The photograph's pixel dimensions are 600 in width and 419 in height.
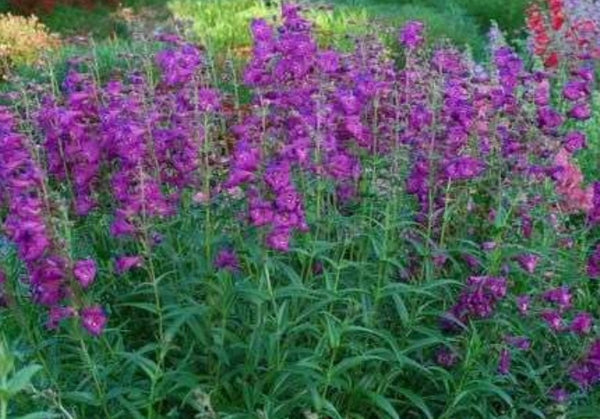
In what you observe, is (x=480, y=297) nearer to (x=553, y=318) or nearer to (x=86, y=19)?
(x=553, y=318)

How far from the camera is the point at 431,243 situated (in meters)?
3.83

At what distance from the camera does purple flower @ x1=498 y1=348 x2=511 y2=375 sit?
371cm

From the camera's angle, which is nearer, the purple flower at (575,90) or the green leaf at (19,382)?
the green leaf at (19,382)

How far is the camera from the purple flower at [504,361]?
3713 mm

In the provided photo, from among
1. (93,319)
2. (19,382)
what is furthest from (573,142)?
(19,382)

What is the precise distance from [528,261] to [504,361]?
36 cm

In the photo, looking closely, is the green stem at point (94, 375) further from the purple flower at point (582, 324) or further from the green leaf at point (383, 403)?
the purple flower at point (582, 324)

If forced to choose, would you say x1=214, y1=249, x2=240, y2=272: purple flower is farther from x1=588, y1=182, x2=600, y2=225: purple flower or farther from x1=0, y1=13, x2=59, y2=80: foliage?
x1=0, y1=13, x2=59, y2=80: foliage

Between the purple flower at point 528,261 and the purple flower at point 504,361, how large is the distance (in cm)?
30

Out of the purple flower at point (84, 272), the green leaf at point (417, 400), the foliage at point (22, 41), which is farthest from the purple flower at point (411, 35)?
the foliage at point (22, 41)

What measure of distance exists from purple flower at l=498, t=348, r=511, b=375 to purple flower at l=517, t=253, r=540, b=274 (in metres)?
0.30

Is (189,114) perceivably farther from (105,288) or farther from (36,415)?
(36,415)

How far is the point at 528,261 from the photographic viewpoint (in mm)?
3695

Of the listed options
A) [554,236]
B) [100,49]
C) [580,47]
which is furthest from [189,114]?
[100,49]
